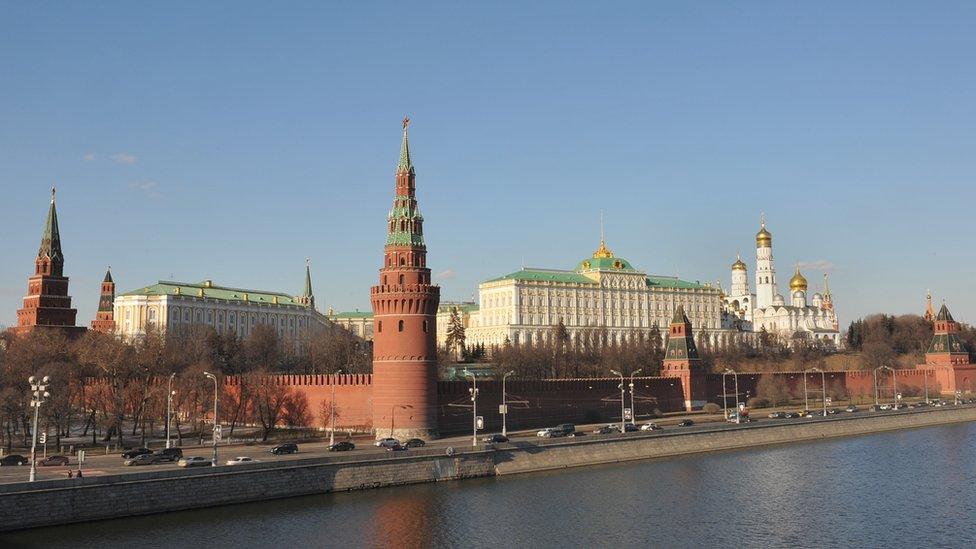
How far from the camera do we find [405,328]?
69625 millimetres

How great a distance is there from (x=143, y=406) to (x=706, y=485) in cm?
3949

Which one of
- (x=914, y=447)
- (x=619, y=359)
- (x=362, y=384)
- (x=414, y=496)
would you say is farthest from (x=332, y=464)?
(x=619, y=359)

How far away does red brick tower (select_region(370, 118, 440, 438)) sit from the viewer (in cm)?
6888

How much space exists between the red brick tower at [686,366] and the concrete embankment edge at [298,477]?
26.1 m

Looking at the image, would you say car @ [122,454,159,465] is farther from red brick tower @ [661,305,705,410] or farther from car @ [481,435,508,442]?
red brick tower @ [661,305,705,410]

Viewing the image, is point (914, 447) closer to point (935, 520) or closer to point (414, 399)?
point (935, 520)

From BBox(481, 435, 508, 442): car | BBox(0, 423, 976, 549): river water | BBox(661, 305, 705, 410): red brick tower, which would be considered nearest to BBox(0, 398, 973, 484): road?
BBox(481, 435, 508, 442): car

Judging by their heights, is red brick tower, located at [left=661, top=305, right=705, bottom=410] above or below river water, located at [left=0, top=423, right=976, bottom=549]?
above

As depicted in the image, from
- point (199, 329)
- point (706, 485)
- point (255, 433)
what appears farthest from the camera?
point (199, 329)

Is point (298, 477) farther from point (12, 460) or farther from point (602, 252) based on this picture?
point (602, 252)

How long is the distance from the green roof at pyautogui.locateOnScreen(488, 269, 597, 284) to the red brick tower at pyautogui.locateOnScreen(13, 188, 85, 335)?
3137 inches

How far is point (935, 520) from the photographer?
4597cm

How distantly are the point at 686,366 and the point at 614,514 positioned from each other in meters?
59.6

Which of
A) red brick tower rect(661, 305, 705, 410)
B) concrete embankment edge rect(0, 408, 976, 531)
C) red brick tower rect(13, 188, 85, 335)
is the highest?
red brick tower rect(13, 188, 85, 335)
